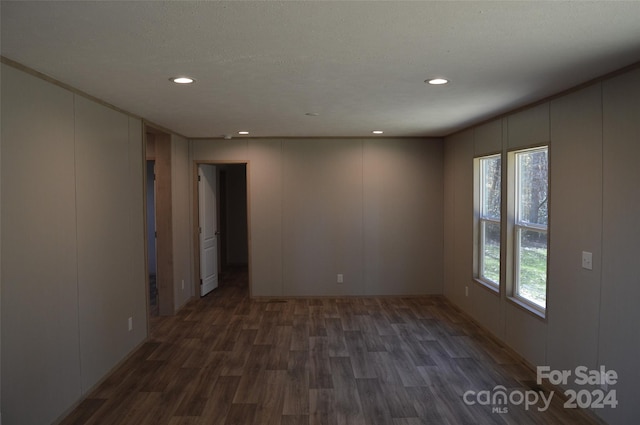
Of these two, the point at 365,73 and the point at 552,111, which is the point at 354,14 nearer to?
the point at 365,73

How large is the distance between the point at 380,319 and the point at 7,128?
435cm

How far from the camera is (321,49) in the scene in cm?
235

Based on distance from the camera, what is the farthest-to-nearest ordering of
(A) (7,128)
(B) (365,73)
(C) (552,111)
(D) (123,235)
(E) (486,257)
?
(E) (486,257) < (D) (123,235) < (C) (552,111) < (B) (365,73) < (A) (7,128)

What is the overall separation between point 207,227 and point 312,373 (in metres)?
3.53

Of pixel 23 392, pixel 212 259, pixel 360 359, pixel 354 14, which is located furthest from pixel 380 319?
Answer: pixel 354 14

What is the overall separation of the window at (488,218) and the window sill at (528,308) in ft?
1.39

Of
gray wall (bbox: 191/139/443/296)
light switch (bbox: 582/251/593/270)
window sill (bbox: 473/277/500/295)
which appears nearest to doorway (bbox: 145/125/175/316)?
gray wall (bbox: 191/139/443/296)

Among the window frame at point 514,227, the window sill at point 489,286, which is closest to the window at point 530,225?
the window frame at point 514,227

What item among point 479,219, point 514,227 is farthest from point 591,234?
point 479,219

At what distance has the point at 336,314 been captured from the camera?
5.76 metres

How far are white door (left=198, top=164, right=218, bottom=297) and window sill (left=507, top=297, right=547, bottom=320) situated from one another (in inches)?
168

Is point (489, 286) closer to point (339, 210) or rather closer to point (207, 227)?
point (339, 210)

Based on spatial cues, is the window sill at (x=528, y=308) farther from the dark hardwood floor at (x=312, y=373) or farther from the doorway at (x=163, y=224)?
the doorway at (x=163, y=224)

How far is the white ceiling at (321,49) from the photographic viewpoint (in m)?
1.85
